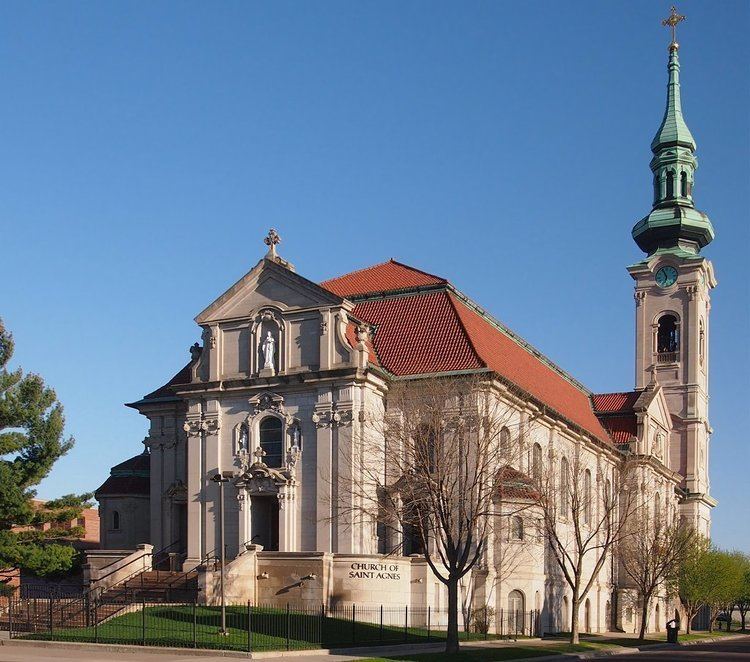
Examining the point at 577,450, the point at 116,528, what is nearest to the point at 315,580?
the point at 116,528

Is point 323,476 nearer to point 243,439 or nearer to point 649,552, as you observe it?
point 243,439

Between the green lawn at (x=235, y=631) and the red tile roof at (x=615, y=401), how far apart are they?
3716 cm

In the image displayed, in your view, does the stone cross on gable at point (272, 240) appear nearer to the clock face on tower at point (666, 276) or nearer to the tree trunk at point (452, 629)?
the tree trunk at point (452, 629)

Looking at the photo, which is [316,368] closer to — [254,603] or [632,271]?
[254,603]

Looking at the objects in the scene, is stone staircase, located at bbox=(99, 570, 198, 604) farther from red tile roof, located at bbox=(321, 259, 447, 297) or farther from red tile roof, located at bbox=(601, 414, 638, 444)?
red tile roof, located at bbox=(601, 414, 638, 444)

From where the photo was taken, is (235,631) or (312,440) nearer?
(235,631)

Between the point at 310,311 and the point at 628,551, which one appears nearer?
the point at 310,311

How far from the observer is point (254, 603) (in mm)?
44969

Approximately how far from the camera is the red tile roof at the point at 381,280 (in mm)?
56594

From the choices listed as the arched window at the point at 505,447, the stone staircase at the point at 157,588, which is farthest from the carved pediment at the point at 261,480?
the arched window at the point at 505,447

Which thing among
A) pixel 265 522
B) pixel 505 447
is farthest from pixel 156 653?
pixel 265 522

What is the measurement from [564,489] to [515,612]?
7356 mm

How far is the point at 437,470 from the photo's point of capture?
41344mm

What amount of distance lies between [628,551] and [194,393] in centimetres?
2644
